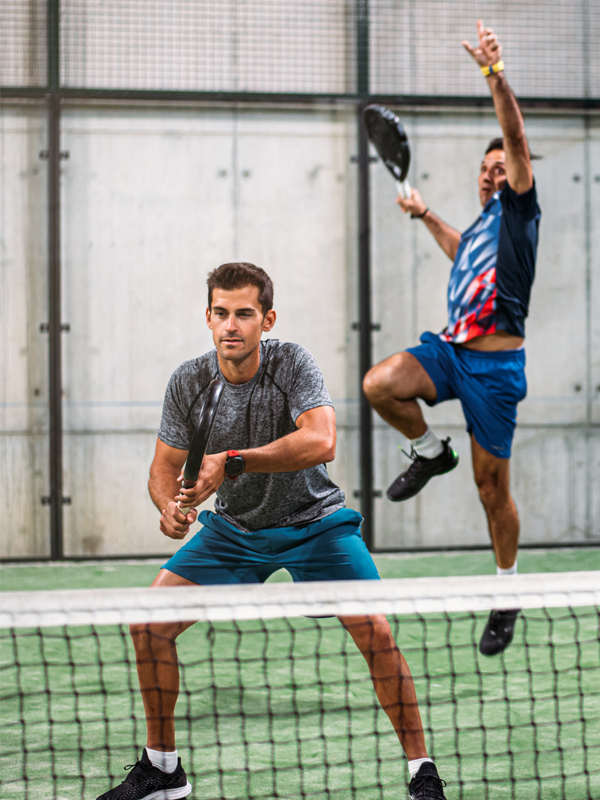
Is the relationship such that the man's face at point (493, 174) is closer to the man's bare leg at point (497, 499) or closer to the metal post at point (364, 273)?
the man's bare leg at point (497, 499)

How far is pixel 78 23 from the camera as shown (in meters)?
5.66

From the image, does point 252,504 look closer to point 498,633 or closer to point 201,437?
point 201,437

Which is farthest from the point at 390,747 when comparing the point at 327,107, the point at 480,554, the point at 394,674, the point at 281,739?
the point at 327,107

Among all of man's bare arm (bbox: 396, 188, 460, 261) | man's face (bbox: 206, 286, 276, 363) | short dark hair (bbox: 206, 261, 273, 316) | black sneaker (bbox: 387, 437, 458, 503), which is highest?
man's bare arm (bbox: 396, 188, 460, 261)

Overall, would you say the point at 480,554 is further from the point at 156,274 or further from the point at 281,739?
the point at 281,739

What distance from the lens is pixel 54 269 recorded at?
5.57 metres

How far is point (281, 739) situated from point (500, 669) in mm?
1113

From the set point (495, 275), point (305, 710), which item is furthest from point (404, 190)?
point (305, 710)

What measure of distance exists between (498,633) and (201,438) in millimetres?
1797

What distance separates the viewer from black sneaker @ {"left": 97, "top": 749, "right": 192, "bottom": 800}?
211cm

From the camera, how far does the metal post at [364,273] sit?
5.70 m

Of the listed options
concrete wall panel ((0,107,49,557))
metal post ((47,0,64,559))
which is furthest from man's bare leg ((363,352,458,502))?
concrete wall panel ((0,107,49,557))

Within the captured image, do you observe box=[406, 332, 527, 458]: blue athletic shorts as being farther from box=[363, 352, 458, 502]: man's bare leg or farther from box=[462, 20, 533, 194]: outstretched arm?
box=[462, 20, 533, 194]: outstretched arm

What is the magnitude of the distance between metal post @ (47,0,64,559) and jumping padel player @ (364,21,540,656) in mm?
2853
